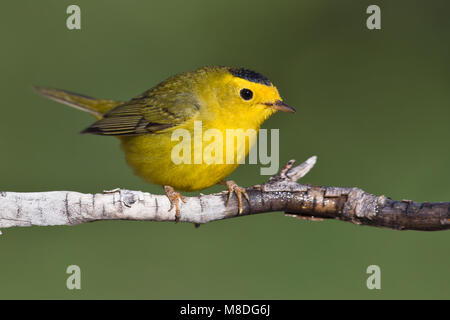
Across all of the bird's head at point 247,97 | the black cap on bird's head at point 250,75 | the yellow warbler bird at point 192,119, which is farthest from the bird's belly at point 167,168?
the black cap on bird's head at point 250,75

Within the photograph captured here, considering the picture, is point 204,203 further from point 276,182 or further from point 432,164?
point 432,164

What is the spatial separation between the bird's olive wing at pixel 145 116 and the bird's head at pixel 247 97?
0.76 feet

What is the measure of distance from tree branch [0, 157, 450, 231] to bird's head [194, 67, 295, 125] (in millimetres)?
628

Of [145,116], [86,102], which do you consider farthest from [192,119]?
[86,102]

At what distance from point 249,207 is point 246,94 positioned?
3.47ft

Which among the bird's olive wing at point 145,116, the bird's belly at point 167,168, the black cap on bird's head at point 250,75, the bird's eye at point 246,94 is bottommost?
the bird's belly at point 167,168

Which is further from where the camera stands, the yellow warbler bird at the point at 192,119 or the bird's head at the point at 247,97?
the bird's head at the point at 247,97

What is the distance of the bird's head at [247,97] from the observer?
4816 mm

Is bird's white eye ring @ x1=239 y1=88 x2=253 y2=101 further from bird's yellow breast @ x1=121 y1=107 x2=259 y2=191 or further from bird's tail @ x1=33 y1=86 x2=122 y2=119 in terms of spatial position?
bird's tail @ x1=33 y1=86 x2=122 y2=119

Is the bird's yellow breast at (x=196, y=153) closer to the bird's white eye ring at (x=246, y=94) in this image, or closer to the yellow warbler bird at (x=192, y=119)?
the yellow warbler bird at (x=192, y=119)

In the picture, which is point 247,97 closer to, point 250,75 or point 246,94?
point 246,94

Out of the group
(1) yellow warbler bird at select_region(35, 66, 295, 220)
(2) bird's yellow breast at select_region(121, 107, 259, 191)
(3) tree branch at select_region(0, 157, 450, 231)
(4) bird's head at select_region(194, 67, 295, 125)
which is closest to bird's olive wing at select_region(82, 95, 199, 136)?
(1) yellow warbler bird at select_region(35, 66, 295, 220)

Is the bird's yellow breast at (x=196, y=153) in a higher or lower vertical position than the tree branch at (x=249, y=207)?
higher

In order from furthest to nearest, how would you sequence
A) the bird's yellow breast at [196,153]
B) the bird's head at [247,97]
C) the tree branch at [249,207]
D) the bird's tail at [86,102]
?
the bird's tail at [86,102] < the bird's head at [247,97] < the bird's yellow breast at [196,153] < the tree branch at [249,207]
